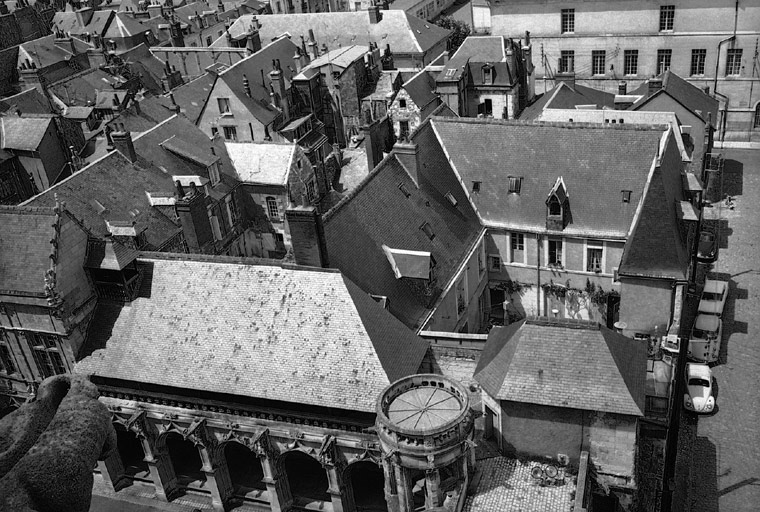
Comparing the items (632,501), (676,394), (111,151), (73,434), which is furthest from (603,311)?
(73,434)

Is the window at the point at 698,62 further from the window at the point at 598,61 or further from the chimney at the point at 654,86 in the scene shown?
the chimney at the point at 654,86

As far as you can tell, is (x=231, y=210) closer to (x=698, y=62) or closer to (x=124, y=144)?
(x=124, y=144)

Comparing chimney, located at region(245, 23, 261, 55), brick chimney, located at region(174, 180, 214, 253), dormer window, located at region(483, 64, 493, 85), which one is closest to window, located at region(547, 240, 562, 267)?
brick chimney, located at region(174, 180, 214, 253)

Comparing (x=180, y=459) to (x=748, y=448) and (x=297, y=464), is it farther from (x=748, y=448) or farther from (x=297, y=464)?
(x=748, y=448)

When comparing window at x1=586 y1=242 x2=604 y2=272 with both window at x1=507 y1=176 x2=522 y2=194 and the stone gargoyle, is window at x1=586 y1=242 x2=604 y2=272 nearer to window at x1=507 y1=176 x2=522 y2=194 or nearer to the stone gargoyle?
window at x1=507 y1=176 x2=522 y2=194

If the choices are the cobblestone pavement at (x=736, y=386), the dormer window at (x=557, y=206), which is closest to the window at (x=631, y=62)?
the cobblestone pavement at (x=736, y=386)

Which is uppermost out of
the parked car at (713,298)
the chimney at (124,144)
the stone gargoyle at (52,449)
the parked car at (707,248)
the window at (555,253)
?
the stone gargoyle at (52,449)
